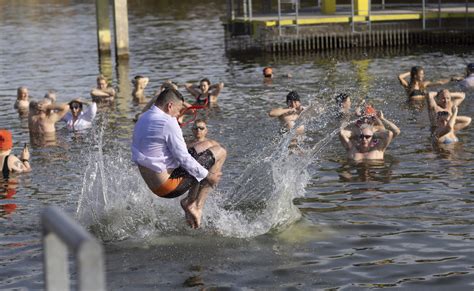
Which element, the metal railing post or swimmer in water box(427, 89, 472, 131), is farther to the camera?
swimmer in water box(427, 89, 472, 131)

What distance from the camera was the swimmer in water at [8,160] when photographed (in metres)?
14.4

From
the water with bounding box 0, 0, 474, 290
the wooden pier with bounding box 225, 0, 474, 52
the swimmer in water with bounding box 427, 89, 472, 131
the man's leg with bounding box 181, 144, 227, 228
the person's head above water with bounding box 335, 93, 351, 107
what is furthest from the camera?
the wooden pier with bounding box 225, 0, 474, 52

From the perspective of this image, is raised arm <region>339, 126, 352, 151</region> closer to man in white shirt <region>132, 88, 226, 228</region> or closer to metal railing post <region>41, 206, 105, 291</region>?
man in white shirt <region>132, 88, 226, 228</region>

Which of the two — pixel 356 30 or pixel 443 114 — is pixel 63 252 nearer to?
pixel 443 114

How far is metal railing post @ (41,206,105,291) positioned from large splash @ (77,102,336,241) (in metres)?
7.73

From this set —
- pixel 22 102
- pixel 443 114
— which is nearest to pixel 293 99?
pixel 443 114

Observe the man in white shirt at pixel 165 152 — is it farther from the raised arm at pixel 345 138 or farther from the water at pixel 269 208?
the raised arm at pixel 345 138

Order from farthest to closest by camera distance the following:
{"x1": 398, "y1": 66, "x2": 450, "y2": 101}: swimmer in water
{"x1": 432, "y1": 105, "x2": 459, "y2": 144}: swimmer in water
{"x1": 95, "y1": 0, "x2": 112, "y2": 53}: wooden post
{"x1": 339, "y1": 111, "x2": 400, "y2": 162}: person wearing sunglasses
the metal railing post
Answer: {"x1": 95, "y1": 0, "x2": 112, "y2": 53}: wooden post
{"x1": 398, "y1": 66, "x2": 450, "y2": 101}: swimmer in water
{"x1": 432, "y1": 105, "x2": 459, "y2": 144}: swimmer in water
{"x1": 339, "y1": 111, "x2": 400, "y2": 162}: person wearing sunglasses
the metal railing post

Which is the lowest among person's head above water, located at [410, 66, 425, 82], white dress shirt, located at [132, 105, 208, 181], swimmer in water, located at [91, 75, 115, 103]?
swimmer in water, located at [91, 75, 115, 103]

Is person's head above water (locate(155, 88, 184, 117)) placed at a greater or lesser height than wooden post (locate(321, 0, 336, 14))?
lesser

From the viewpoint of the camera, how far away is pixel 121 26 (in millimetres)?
31953

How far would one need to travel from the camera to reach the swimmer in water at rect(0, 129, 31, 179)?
14.4 m

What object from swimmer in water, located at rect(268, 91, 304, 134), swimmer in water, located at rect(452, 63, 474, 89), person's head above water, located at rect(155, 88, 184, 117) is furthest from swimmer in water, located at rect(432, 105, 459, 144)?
person's head above water, located at rect(155, 88, 184, 117)

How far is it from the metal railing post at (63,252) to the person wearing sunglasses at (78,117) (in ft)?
55.0
